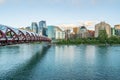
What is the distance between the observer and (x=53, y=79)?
39875 millimetres

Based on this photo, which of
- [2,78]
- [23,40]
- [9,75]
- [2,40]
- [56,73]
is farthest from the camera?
[23,40]

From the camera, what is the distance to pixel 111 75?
42.9 m

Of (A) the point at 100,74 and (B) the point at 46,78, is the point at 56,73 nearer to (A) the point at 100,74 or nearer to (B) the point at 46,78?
(B) the point at 46,78

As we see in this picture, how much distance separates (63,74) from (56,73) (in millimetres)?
1826

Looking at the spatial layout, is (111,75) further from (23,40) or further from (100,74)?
(23,40)

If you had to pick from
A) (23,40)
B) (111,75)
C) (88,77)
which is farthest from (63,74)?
(23,40)

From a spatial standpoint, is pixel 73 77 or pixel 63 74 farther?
pixel 63 74

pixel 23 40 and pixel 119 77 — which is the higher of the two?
pixel 23 40

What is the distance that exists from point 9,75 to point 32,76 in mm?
4151

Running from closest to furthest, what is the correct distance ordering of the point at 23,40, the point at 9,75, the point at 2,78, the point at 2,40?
the point at 2,40 < the point at 2,78 < the point at 9,75 < the point at 23,40

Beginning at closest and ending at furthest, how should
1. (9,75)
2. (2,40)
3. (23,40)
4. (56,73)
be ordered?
1. (2,40)
2. (9,75)
3. (56,73)
4. (23,40)

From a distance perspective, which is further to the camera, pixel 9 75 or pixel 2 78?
pixel 9 75

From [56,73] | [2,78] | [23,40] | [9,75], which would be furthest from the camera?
[23,40]

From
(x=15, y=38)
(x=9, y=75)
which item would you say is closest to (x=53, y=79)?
(x=9, y=75)
